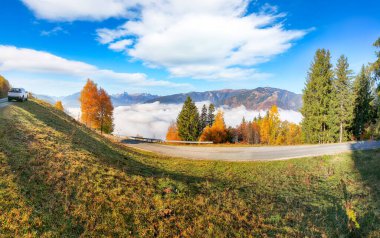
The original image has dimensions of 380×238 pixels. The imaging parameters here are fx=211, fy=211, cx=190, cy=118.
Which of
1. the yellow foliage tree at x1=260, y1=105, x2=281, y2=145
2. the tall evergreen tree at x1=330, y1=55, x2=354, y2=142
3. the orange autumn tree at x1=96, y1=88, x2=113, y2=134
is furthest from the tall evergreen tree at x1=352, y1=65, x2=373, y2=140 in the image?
the orange autumn tree at x1=96, y1=88, x2=113, y2=134

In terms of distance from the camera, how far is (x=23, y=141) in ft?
41.6

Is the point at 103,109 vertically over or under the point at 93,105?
under

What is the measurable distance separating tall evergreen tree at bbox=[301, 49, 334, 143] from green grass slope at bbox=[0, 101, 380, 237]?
95.1 ft

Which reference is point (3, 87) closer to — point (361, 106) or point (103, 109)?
point (103, 109)

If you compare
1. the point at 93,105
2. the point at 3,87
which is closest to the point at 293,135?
the point at 93,105

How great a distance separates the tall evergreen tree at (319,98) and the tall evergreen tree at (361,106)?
20.5ft

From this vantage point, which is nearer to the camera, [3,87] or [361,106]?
[361,106]

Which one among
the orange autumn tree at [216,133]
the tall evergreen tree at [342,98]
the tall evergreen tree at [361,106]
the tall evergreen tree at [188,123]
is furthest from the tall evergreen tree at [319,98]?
the tall evergreen tree at [188,123]

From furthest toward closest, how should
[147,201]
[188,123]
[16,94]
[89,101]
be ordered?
1. [188,123]
2. [89,101]
3. [16,94]
4. [147,201]

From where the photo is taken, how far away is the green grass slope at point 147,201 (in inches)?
300

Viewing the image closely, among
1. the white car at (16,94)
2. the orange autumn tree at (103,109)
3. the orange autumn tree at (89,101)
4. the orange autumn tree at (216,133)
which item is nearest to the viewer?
the white car at (16,94)

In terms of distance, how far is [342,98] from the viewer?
38625 mm

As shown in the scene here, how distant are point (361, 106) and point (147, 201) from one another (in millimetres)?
50383

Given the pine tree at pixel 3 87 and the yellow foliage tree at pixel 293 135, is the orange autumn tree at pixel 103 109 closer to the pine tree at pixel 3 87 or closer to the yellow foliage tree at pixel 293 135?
the pine tree at pixel 3 87
